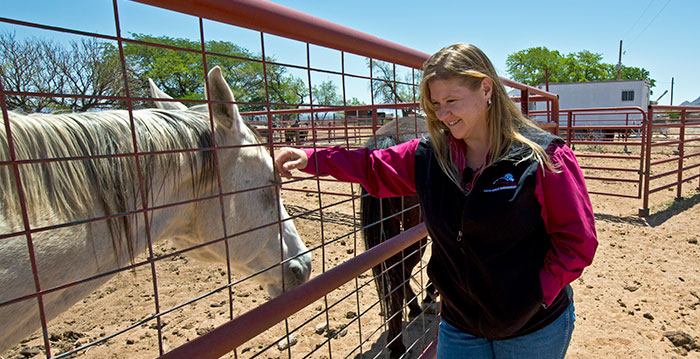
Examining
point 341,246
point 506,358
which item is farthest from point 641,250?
point 506,358

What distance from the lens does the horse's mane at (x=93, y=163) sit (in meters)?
1.03

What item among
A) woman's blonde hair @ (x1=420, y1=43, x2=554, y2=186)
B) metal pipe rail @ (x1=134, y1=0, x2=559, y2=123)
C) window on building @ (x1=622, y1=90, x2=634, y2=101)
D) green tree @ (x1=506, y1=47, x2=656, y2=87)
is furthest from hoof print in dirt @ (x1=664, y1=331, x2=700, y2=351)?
green tree @ (x1=506, y1=47, x2=656, y2=87)

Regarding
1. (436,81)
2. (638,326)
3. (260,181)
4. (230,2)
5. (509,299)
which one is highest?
(230,2)

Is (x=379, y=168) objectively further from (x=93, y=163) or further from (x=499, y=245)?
(x=93, y=163)

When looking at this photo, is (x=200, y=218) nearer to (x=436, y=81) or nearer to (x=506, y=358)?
(x=436, y=81)

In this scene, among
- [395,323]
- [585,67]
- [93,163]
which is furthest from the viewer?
[585,67]

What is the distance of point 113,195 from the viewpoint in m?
1.20

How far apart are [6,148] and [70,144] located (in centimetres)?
17

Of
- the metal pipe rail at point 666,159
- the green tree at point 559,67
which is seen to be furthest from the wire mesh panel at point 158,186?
the green tree at point 559,67

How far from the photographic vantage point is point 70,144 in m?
1.15

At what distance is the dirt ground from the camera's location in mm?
2885

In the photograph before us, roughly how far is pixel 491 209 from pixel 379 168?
1.67 feet

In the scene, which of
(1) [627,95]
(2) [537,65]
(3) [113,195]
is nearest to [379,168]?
(3) [113,195]

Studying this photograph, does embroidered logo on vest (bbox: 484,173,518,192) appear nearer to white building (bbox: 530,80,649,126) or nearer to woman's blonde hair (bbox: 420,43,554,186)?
woman's blonde hair (bbox: 420,43,554,186)
